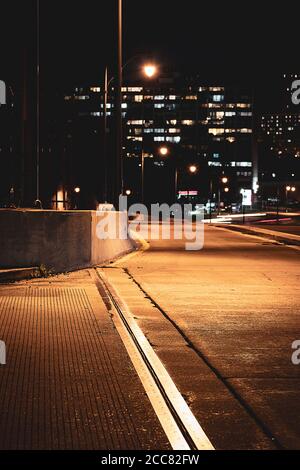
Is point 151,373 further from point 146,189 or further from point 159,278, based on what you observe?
point 146,189

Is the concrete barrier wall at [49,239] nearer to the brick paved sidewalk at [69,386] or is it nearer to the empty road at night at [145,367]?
the empty road at night at [145,367]

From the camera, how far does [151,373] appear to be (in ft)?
26.1

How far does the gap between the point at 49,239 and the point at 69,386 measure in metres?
10.3

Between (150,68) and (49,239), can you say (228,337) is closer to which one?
(49,239)

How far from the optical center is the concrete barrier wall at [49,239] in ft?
54.0

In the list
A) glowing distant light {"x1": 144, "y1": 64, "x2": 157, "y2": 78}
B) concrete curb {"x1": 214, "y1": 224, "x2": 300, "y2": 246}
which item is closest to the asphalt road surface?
glowing distant light {"x1": 144, "y1": 64, "x2": 157, "y2": 78}

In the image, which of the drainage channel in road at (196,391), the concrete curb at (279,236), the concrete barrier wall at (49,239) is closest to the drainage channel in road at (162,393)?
the drainage channel in road at (196,391)

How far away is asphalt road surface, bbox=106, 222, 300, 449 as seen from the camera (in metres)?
6.29

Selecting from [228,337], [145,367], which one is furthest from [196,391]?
[228,337]

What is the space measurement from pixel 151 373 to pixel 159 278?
939 centimetres

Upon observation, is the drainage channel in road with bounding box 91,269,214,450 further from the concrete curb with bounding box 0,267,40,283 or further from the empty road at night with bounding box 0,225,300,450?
the concrete curb with bounding box 0,267,40,283

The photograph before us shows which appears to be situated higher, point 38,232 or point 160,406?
point 38,232
